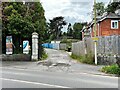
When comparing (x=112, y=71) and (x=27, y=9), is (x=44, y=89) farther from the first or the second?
(x=27, y=9)

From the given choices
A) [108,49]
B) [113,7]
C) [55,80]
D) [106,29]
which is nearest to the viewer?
[55,80]

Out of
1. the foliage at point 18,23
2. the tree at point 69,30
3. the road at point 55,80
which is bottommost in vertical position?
the road at point 55,80

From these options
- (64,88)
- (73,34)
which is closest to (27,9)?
(64,88)

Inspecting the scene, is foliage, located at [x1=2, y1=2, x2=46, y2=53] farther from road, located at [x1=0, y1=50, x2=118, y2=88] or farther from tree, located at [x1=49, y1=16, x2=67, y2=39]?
tree, located at [x1=49, y1=16, x2=67, y2=39]

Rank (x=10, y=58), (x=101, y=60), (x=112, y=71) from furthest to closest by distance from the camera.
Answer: (x=10, y=58), (x=101, y=60), (x=112, y=71)

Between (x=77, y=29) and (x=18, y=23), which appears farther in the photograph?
(x=77, y=29)

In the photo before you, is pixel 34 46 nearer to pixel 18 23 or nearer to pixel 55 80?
pixel 18 23

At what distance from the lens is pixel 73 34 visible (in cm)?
11425

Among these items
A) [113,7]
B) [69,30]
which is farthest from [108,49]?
[69,30]

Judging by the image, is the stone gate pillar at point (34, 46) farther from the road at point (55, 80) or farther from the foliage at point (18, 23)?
the road at point (55, 80)

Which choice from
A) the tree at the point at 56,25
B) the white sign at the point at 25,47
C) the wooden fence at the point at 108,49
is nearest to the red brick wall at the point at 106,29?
the wooden fence at the point at 108,49

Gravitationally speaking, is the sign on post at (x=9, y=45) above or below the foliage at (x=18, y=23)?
below

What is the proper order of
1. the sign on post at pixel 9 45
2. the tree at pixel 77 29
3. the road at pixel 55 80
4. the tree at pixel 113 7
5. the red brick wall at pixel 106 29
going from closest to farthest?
the road at pixel 55 80 < the sign on post at pixel 9 45 < the red brick wall at pixel 106 29 < the tree at pixel 113 7 < the tree at pixel 77 29

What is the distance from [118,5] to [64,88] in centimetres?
5551
